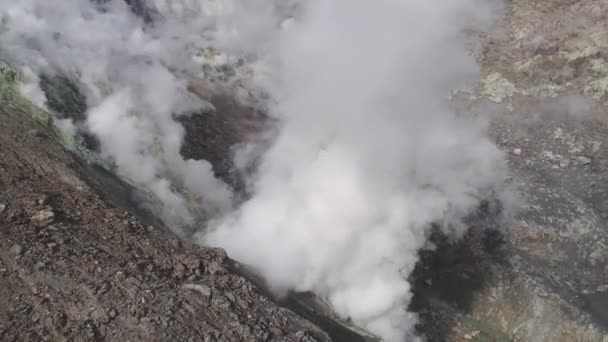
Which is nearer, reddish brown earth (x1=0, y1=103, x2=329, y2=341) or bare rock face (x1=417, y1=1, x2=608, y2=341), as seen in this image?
reddish brown earth (x1=0, y1=103, x2=329, y2=341)

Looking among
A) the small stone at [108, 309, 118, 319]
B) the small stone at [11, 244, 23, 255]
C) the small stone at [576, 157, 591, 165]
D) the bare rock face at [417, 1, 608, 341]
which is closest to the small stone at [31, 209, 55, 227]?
the small stone at [11, 244, 23, 255]

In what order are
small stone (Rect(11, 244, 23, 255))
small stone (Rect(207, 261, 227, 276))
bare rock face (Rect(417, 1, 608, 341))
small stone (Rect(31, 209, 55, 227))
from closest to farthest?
small stone (Rect(11, 244, 23, 255)), small stone (Rect(31, 209, 55, 227)), small stone (Rect(207, 261, 227, 276)), bare rock face (Rect(417, 1, 608, 341))

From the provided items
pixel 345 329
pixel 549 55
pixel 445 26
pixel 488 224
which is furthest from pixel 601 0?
pixel 345 329

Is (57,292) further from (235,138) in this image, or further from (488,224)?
(488,224)

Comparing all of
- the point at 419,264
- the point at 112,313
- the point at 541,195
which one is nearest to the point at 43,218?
the point at 112,313

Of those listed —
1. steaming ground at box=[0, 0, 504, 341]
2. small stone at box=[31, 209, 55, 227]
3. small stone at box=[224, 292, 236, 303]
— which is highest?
steaming ground at box=[0, 0, 504, 341]

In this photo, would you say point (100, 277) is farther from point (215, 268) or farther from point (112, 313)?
point (215, 268)

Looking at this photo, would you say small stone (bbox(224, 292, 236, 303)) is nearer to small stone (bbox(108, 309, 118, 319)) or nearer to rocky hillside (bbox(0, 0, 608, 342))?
rocky hillside (bbox(0, 0, 608, 342))

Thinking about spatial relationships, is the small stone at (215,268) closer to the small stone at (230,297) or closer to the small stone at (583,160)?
the small stone at (230,297)
